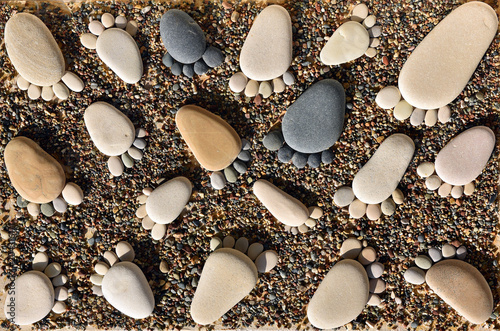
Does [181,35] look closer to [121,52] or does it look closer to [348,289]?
[121,52]

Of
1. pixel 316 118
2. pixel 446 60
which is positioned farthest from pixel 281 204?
pixel 446 60

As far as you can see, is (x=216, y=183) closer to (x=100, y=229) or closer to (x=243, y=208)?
(x=243, y=208)

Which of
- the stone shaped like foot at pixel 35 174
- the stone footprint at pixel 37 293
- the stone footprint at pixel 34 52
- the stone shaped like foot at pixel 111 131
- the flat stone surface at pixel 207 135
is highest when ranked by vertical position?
the stone footprint at pixel 34 52

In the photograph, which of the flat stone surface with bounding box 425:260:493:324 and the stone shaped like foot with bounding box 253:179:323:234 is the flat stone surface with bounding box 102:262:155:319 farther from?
the flat stone surface with bounding box 425:260:493:324

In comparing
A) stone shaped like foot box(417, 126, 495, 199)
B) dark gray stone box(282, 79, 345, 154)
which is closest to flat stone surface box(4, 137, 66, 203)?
dark gray stone box(282, 79, 345, 154)

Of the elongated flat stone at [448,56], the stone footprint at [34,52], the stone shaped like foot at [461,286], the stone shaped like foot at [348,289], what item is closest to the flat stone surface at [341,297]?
the stone shaped like foot at [348,289]

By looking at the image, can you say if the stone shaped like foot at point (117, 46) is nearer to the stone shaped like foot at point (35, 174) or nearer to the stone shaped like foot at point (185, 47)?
the stone shaped like foot at point (185, 47)
